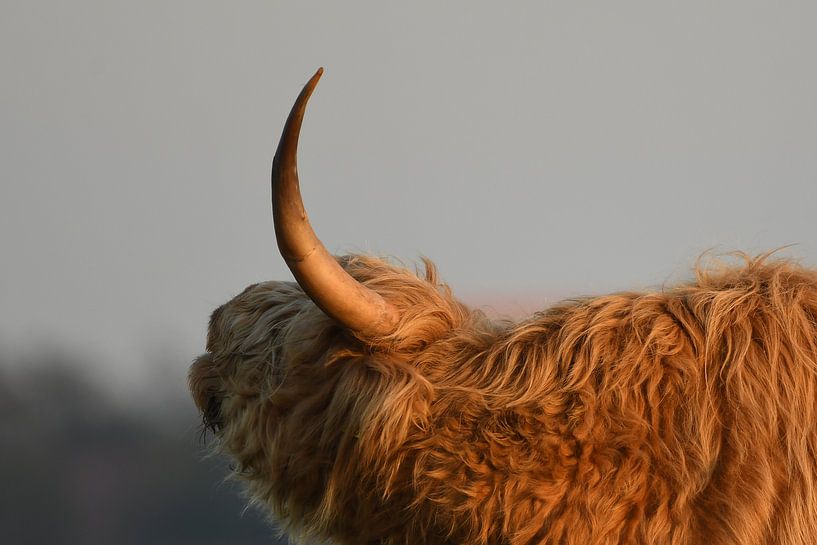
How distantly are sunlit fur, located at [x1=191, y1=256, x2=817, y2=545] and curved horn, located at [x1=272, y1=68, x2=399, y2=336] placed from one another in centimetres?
11

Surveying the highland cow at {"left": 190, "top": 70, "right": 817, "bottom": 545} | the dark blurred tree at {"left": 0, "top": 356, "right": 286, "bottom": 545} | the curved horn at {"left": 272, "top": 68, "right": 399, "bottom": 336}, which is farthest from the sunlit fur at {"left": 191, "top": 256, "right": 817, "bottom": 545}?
the dark blurred tree at {"left": 0, "top": 356, "right": 286, "bottom": 545}

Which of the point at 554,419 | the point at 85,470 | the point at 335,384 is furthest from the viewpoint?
the point at 85,470

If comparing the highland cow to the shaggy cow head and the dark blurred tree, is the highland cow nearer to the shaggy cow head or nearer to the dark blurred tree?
the shaggy cow head

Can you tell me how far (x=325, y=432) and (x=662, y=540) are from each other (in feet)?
2.91

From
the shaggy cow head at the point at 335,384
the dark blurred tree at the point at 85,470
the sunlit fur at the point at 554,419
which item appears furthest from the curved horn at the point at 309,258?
the dark blurred tree at the point at 85,470

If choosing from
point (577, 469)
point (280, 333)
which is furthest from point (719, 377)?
point (280, 333)

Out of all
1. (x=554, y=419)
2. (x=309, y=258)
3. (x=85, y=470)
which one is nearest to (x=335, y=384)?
(x=309, y=258)

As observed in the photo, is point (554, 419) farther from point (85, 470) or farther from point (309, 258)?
point (85, 470)

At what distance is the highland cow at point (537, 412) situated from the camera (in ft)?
8.48

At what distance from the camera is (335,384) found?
2.85m

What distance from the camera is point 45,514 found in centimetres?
1105

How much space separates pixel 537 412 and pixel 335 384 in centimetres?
54

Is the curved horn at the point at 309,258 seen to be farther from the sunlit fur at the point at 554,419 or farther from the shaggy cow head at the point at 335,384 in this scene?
the sunlit fur at the point at 554,419

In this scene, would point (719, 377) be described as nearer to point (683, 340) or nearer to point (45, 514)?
point (683, 340)
